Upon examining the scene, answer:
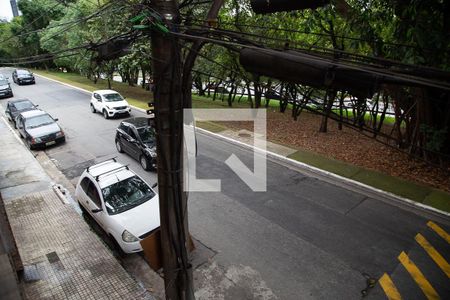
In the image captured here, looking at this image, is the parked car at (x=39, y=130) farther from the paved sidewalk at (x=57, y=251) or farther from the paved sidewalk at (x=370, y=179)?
the paved sidewalk at (x=370, y=179)

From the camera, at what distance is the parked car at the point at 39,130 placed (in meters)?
14.9

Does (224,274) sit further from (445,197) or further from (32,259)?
(445,197)

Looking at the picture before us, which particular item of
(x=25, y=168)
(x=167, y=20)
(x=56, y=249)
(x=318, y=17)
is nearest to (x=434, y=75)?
(x=167, y=20)

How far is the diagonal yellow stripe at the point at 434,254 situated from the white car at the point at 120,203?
673 centimetres

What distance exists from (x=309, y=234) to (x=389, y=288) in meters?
2.22

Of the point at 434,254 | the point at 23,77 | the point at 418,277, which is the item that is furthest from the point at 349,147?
the point at 23,77

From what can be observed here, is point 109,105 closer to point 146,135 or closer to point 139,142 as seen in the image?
point 146,135

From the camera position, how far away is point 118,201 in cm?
827

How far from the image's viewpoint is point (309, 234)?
27.5 ft

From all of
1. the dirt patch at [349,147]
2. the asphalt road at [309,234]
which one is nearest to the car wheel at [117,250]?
the asphalt road at [309,234]

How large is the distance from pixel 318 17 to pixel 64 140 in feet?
42.6

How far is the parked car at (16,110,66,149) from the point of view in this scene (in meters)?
14.9

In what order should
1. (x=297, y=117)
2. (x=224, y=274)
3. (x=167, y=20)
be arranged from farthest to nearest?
(x=297, y=117) < (x=224, y=274) < (x=167, y=20)

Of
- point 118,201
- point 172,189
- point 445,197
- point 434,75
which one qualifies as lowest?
point 445,197
